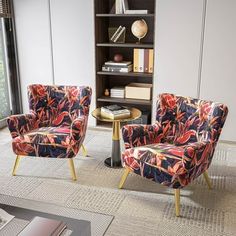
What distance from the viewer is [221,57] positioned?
3.44 metres

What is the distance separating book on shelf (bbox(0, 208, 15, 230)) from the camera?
1.65 m

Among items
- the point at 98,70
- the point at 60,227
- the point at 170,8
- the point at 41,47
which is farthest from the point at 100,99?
the point at 60,227

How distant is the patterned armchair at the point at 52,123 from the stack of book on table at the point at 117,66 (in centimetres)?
91

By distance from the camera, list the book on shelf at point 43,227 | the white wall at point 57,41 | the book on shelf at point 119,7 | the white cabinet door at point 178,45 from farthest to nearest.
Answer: the white wall at point 57,41, the book on shelf at point 119,7, the white cabinet door at point 178,45, the book on shelf at point 43,227

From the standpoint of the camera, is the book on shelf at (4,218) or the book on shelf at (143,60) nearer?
the book on shelf at (4,218)

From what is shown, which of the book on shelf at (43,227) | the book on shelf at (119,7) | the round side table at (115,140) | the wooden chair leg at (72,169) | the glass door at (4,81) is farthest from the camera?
the glass door at (4,81)

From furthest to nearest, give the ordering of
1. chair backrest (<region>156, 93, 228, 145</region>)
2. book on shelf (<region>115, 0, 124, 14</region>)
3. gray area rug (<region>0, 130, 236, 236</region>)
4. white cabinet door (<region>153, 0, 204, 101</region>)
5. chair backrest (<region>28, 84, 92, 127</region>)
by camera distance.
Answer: book on shelf (<region>115, 0, 124, 14</region>)
white cabinet door (<region>153, 0, 204, 101</region>)
chair backrest (<region>28, 84, 92, 127</region>)
chair backrest (<region>156, 93, 228, 145</region>)
gray area rug (<region>0, 130, 236, 236</region>)

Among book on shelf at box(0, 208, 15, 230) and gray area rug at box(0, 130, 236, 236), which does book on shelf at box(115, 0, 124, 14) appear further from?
book on shelf at box(0, 208, 15, 230)

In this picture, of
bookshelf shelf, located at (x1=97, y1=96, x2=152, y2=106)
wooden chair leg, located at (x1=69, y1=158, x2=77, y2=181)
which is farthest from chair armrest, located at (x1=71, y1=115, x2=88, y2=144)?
bookshelf shelf, located at (x1=97, y1=96, x2=152, y2=106)

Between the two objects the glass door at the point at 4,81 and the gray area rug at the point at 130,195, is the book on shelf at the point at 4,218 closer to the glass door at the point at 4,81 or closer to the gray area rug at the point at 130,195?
the gray area rug at the point at 130,195

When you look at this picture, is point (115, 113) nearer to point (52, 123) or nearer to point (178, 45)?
point (52, 123)

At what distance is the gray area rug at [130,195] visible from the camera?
87.0 inches

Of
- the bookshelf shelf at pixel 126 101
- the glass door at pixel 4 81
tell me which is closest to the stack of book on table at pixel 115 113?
the bookshelf shelf at pixel 126 101

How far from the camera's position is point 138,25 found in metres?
3.70
